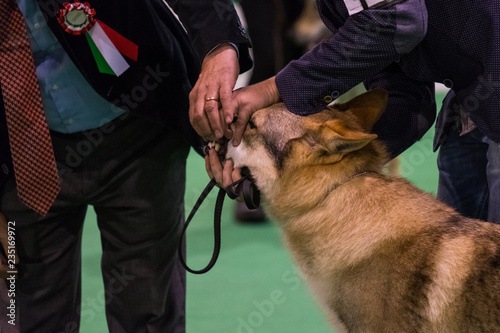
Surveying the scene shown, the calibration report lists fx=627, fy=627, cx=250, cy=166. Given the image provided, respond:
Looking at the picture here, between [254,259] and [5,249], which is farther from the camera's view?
[254,259]

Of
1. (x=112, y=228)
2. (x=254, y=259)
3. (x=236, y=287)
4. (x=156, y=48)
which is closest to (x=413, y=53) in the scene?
(x=156, y=48)

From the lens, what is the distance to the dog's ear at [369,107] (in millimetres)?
2309

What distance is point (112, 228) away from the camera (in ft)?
8.39

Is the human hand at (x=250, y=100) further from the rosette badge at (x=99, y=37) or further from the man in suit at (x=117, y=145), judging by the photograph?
the rosette badge at (x=99, y=37)

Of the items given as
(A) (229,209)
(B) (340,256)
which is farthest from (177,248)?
(A) (229,209)

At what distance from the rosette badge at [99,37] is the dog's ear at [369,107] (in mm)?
849

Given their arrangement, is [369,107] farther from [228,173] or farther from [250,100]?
[228,173]

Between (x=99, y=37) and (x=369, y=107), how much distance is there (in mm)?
1017

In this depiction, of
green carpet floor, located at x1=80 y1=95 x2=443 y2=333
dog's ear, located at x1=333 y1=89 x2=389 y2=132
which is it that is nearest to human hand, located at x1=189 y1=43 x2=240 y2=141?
dog's ear, located at x1=333 y1=89 x2=389 y2=132

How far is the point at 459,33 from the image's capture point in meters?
2.17

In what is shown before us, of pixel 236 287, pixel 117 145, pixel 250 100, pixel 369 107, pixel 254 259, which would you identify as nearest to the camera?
pixel 250 100

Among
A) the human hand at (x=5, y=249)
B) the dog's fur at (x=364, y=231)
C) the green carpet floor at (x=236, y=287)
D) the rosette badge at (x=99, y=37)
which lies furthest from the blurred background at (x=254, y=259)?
the human hand at (x=5, y=249)

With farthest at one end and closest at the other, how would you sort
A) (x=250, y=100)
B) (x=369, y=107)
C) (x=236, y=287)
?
(x=236, y=287) < (x=369, y=107) < (x=250, y=100)

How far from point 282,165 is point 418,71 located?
626 mm
